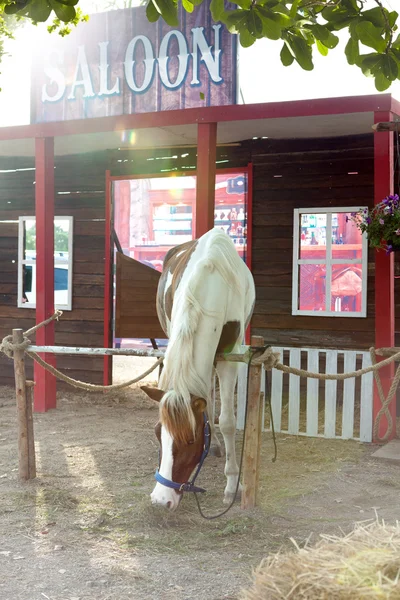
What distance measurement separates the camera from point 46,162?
735 cm

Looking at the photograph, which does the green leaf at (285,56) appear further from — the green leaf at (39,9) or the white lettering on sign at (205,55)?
the white lettering on sign at (205,55)

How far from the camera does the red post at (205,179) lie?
636 cm

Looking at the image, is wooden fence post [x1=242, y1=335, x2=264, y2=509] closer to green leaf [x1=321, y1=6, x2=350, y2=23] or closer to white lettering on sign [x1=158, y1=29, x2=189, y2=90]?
green leaf [x1=321, y1=6, x2=350, y2=23]

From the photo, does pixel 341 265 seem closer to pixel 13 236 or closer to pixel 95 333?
pixel 95 333

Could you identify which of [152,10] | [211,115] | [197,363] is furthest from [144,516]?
[211,115]

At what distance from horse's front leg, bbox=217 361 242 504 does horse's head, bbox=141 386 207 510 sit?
774mm

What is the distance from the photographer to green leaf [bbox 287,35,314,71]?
3051 millimetres

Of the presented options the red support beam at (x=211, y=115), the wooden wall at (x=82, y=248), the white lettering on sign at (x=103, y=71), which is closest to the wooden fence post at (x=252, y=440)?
the red support beam at (x=211, y=115)

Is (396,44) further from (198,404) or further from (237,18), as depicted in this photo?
(198,404)

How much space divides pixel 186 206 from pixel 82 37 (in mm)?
7635

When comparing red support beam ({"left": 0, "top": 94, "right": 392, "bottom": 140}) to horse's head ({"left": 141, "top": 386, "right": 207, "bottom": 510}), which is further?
red support beam ({"left": 0, "top": 94, "right": 392, "bottom": 140})

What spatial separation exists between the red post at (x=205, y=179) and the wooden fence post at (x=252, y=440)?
2499 mm

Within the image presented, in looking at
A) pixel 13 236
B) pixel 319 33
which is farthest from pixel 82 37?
pixel 319 33

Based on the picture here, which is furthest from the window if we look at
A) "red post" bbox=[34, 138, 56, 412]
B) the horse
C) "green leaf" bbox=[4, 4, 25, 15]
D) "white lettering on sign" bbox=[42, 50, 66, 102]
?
"green leaf" bbox=[4, 4, 25, 15]
